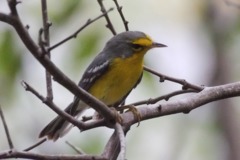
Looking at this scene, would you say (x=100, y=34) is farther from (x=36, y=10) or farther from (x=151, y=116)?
(x=151, y=116)

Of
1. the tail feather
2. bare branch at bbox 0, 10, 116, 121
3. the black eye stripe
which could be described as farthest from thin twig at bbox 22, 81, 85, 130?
the black eye stripe

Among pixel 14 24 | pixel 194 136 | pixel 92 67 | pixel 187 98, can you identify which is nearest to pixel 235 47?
pixel 194 136

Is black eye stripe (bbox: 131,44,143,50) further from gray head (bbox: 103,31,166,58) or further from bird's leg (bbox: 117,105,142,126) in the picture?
bird's leg (bbox: 117,105,142,126)

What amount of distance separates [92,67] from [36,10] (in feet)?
4.69

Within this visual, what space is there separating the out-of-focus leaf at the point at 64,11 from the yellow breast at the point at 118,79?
4.09 ft

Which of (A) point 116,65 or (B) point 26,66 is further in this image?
(B) point 26,66

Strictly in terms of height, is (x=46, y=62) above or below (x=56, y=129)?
above

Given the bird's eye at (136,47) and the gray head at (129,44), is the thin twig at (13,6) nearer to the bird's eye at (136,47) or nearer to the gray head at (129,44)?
the gray head at (129,44)

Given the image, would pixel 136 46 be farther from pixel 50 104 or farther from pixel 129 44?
pixel 50 104

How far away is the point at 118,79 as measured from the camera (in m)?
3.67

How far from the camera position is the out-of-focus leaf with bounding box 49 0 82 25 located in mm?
4793

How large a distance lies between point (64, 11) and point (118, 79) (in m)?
1.35

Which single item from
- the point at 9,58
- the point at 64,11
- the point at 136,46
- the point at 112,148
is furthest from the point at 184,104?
the point at 64,11

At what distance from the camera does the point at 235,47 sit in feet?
19.0
